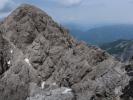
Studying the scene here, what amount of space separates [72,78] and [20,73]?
5.80 m

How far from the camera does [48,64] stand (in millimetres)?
47219

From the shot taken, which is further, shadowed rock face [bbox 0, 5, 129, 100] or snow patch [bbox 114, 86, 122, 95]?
shadowed rock face [bbox 0, 5, 129, 100]

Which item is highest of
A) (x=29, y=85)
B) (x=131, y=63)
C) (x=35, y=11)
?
(x=35, y=11)

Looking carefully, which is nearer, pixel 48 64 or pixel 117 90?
pixel 117 90

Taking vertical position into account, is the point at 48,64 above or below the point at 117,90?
above

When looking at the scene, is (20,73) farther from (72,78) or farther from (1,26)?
(1,26)

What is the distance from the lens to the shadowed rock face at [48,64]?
38.8 metres

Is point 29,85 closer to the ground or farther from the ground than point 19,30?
closer to the ground

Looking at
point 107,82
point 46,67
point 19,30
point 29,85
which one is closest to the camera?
point 107,82

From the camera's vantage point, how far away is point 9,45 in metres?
48.6

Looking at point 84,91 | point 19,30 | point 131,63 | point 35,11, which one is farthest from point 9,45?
point 131,63

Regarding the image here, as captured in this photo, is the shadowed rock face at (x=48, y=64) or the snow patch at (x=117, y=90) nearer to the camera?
the snow patch at (x=117, y=90)

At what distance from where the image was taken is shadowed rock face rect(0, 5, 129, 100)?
3881 cm

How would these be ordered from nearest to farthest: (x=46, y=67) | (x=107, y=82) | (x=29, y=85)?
(x=107, y=82), (x=29, y=85), (x=46, y=67)
